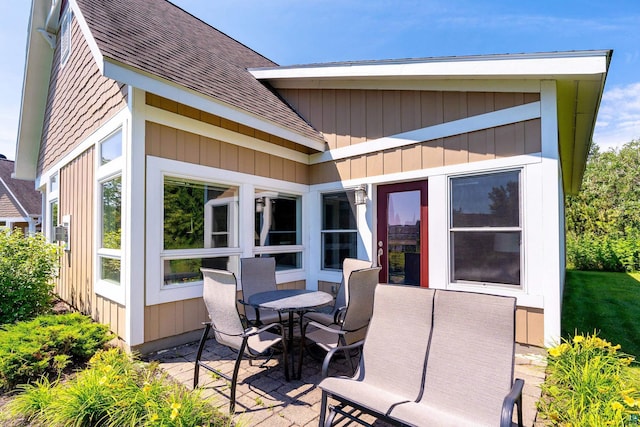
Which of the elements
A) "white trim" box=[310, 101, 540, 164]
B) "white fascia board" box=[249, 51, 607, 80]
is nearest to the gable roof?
"white trim" box=[310, 101, 540, 164]

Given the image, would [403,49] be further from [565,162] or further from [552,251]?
[552,251]

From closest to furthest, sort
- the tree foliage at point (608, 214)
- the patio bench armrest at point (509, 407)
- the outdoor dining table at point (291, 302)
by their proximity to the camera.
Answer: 1. the patio bench armrest at point (509, 407)
2. the outdoor dining table at point (291, 302)
3. the tree foliage at point (608, 214)

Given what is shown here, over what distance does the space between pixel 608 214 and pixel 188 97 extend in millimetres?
18807

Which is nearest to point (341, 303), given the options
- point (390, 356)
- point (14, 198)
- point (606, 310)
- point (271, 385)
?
point (271, 385)

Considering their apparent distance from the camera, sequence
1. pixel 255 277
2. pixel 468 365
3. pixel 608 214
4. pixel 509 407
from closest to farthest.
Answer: pixel 509 407, pixel 468 365, pixel 255 277, pixel 608 214

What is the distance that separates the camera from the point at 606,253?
12.2 metres

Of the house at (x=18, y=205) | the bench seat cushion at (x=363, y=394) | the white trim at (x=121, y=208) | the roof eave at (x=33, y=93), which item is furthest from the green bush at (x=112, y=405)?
the house at (x=18, y=205)

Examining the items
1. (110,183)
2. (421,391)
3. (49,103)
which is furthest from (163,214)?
(49,103)

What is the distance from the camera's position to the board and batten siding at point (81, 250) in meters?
4.73

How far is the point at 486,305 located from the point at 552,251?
2138 millimetres

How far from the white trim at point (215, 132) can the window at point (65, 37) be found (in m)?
4.50

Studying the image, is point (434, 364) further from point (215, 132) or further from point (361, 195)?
point (215, 132)

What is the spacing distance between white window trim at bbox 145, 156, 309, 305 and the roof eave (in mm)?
6999

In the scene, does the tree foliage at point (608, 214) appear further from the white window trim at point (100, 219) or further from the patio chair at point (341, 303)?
the white window trim at point (100, 219)
